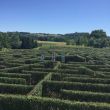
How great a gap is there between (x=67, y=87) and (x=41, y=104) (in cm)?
766

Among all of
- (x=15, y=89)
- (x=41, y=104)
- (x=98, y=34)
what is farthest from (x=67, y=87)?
(x=98, y=34)

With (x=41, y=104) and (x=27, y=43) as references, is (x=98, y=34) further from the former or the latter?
(x=41, y=104)

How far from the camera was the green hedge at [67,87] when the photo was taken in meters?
25.8

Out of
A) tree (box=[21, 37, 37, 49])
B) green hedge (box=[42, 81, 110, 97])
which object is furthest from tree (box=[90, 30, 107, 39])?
green hedge (box=[42, 81, 110, 97])

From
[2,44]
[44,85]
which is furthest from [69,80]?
[2,44]

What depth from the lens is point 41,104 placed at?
756 inches

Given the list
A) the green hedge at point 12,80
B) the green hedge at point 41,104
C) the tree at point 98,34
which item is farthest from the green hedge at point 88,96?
the tree at point 98,34

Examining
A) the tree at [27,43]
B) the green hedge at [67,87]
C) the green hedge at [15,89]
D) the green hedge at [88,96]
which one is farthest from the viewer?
the tree at [27,43]

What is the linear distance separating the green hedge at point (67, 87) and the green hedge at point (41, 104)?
6.38 meters

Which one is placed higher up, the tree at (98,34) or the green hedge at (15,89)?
the tree at (98,34)

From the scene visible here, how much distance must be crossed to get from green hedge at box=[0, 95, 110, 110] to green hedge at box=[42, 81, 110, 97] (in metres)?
6.38

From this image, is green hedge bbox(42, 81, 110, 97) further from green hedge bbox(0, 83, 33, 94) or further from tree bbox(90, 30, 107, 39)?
tree bbox(90, 30, 107, 39)

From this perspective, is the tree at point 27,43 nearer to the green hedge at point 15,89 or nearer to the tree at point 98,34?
the green hedge at point 15,89

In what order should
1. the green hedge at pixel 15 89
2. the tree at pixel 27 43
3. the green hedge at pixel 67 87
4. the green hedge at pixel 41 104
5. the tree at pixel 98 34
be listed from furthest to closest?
the tree at pixel 98 34 → the tree at pixel 27 43 → the green hedge at pixel 67 87 → the green hedge at pixel 15 89 → the green hedge at pixel 41 104
